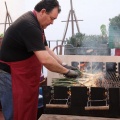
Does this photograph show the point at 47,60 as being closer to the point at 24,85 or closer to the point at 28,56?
the point at 28,56

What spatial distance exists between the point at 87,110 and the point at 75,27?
4019 mm

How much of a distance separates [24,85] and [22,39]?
1.59 feet

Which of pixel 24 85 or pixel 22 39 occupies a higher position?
pixel 22 39

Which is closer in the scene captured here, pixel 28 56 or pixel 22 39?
pixel 22 39

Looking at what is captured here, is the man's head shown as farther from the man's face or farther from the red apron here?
the red apron

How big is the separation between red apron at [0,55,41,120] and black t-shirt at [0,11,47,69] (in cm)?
8

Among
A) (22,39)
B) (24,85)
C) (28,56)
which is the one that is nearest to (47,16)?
(22,39)

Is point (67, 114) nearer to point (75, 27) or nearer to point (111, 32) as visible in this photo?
point (111, 32)

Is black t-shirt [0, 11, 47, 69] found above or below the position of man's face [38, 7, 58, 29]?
below

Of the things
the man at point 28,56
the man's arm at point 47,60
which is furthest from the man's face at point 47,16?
the man's arm at point 47,60

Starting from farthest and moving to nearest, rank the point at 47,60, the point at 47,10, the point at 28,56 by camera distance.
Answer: the point at 28,56, the point at 47,10, the point at 47,60

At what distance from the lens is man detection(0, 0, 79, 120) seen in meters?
2.02

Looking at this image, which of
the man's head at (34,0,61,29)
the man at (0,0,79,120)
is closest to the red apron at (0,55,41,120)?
the man at (0,0,79,120)

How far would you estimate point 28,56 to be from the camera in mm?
2250
